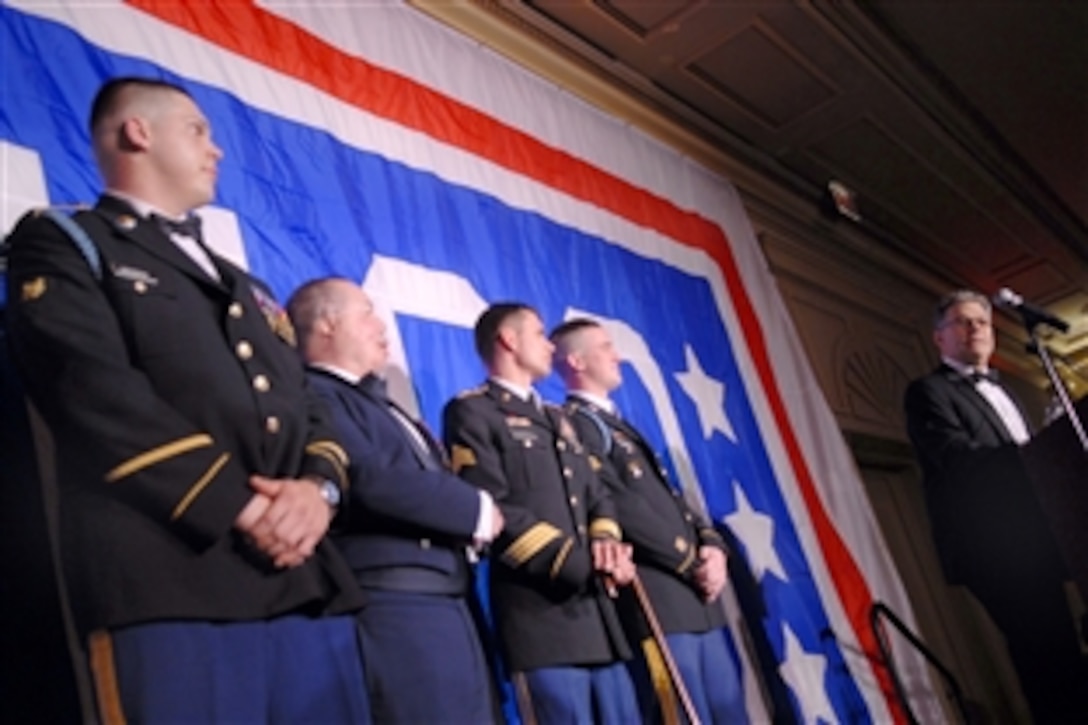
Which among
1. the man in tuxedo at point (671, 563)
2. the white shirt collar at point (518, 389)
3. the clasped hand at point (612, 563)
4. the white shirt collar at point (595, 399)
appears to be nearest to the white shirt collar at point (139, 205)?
the white shirt collar at point (518, 389)

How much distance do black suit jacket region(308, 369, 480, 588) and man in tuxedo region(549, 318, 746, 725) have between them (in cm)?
71

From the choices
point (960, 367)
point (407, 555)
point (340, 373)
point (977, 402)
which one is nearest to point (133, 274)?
point (340, 373)

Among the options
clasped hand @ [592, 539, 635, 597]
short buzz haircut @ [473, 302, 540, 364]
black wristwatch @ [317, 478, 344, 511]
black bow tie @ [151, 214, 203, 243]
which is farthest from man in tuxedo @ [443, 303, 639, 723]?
black bow tie @ [151, 214, 203, 243]

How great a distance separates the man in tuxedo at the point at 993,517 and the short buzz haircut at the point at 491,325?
1.47m

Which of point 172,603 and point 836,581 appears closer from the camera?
point 172,603

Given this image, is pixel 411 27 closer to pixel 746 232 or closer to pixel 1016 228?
pixel 746 232

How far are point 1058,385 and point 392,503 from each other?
1.98m

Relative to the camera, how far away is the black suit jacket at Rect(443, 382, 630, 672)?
1.98m

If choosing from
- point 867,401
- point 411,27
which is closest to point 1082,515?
point 411,27

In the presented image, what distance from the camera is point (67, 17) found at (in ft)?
6.88

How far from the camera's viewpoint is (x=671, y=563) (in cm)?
236

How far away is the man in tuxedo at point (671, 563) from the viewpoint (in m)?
2.32

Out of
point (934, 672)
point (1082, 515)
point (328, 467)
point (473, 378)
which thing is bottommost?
point (934, 672)

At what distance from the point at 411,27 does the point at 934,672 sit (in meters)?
4.34
